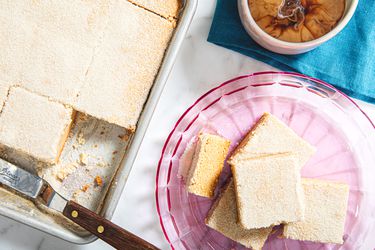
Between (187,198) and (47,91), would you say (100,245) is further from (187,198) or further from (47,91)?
(47,91)

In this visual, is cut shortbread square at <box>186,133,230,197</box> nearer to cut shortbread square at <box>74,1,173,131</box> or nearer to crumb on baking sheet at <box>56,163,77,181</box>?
cut shortbread square at <box>74,1,173,131</box>

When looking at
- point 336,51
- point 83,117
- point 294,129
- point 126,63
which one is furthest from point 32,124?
point 336,51

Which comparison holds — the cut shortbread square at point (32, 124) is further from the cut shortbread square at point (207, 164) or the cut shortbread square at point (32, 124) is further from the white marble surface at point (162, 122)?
the cut shortbread square at point (207, 164)

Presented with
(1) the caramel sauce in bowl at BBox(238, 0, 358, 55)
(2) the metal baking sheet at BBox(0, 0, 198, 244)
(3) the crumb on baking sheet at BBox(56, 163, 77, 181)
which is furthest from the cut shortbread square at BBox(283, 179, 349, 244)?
(3) the crumb on baking sheet at BBox(56, 163, 77, 181)

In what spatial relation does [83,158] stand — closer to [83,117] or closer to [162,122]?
[83,117]

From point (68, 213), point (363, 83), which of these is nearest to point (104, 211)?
point (68, 213)

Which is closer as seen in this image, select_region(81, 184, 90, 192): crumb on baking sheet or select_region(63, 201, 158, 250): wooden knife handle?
select_region(63, 201, 158, 250): wooden knife handle
